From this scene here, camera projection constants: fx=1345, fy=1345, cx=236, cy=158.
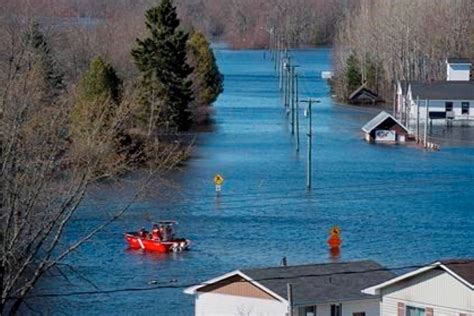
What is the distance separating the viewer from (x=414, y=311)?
988cm

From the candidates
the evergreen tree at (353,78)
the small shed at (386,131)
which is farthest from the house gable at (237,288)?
the evergreen tree at (353,78)

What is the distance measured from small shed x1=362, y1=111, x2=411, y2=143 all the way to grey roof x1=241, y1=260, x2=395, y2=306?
17385 mm

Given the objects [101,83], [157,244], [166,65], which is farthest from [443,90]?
[157,244]

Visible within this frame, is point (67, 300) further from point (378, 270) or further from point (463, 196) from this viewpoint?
point (463, 196)

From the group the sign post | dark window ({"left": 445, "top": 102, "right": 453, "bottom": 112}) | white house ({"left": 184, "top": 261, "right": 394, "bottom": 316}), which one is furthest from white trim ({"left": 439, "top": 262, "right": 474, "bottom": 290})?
dark window ({"left": 445, "top": 102, "right": 453, "bottom": 112})

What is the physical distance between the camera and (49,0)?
41.7m

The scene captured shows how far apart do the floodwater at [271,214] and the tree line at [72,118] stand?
46cm

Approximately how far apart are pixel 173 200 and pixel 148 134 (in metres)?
4.52

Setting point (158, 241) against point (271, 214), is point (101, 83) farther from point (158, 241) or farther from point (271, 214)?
point (158, 241)

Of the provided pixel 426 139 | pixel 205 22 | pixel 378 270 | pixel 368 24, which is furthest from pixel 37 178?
pixel 205 22

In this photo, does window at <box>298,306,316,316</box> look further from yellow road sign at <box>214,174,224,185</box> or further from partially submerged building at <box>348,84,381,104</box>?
partially submerged building at <box>348,84,381,104</box>

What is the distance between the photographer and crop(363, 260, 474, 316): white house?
9.55 metres

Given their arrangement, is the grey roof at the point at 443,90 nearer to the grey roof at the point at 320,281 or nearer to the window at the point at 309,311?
the grey roof at the point at 320,281

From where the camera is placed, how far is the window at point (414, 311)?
983cm
